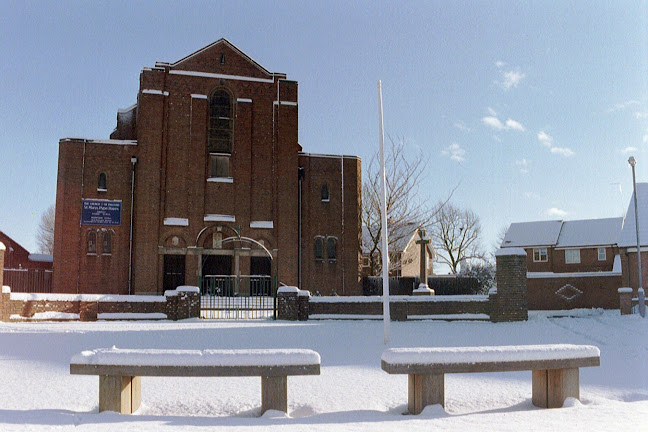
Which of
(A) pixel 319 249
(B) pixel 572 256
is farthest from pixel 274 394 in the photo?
(B) pixel 572 256

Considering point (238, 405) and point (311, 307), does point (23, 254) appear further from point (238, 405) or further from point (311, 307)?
point (238, 405)

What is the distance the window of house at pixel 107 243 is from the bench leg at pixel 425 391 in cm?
2753

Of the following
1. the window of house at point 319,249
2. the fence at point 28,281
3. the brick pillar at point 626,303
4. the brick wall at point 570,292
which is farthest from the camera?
the window of house at point 319,249

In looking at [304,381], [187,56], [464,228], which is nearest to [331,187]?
[187,56]

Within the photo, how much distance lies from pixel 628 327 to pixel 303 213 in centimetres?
1981

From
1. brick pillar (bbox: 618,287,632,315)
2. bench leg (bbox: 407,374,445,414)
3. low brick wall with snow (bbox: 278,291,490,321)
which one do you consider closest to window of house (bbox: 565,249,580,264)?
brick pillar (bbox: 618,287,632,315)

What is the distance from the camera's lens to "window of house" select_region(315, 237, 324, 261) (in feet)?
112

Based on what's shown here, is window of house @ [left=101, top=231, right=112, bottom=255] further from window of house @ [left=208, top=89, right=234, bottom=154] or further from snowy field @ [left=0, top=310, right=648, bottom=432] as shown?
snowy field @ [left=0, top=310, right=648, bottom=432]

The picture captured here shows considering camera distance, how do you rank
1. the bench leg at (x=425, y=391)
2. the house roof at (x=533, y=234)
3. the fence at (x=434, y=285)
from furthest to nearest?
the house roof at (x=533, y=234)
the fence at (x=434, y=285)
the bench leg at (x=425, y=391)

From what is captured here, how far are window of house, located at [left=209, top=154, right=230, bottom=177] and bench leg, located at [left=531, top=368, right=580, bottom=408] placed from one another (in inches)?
1069

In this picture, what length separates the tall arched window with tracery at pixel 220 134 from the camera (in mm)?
32375

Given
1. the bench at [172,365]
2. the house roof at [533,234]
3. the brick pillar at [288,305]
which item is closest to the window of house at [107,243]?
the brick pillar at [288,305]

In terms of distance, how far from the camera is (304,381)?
27.5 feet

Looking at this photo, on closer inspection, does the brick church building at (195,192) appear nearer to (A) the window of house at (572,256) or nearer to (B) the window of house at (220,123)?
(B) the window of house at (220,123)
